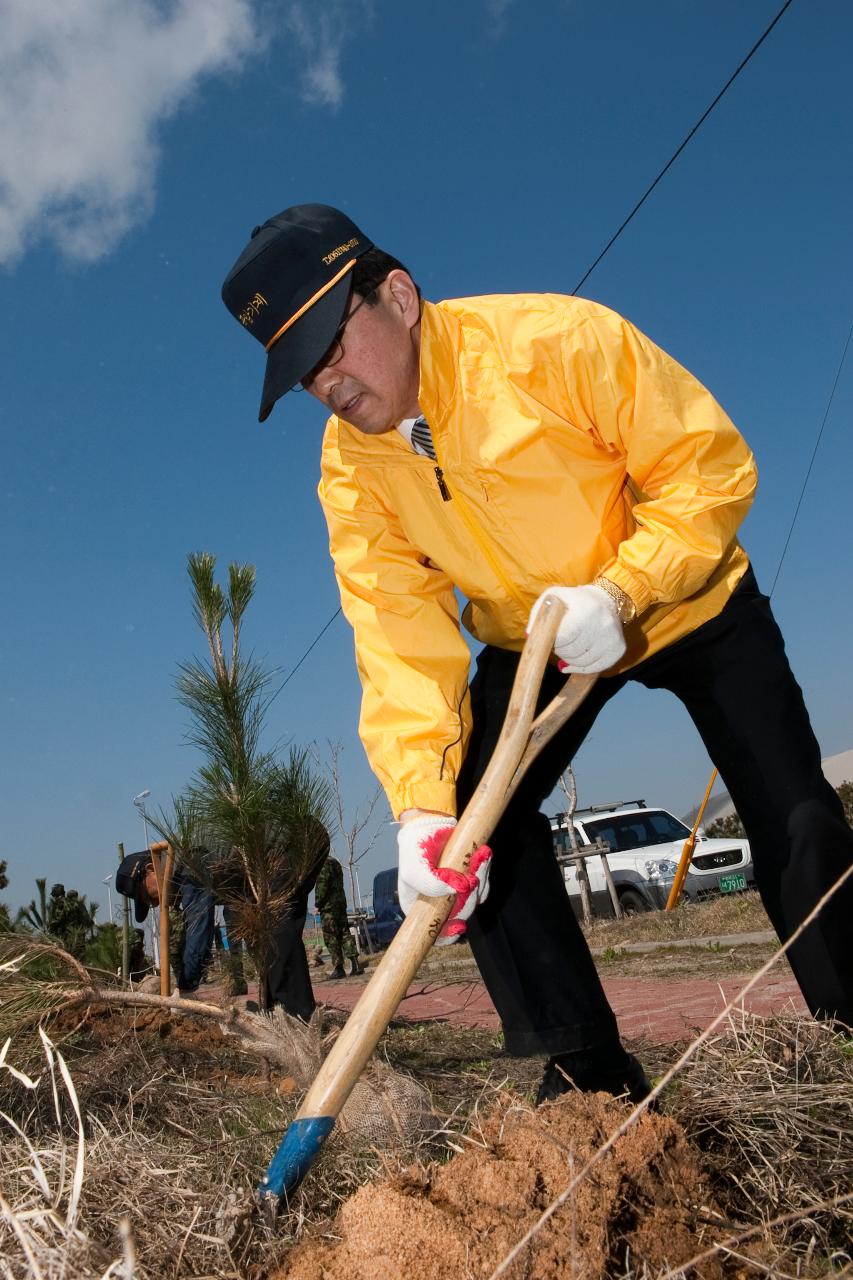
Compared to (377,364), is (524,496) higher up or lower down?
lower down

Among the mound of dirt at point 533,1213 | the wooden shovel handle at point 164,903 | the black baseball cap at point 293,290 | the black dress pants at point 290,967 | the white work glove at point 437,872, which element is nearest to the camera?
the mound of dirt at point 533,1213

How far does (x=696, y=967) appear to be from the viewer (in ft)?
17.1

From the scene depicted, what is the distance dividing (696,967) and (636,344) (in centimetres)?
415

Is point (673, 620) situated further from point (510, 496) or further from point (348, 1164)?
point (348, 1164)

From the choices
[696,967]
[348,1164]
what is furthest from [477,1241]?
[696,967]

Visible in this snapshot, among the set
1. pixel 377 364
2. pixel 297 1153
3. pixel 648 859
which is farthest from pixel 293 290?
pixel 648 859

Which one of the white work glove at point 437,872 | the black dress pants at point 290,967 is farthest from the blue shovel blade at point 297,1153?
the black dress pants at point 290,967

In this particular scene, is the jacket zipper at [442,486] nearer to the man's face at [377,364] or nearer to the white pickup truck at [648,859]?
the man's face at [377,364]

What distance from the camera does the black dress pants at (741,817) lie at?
6.00 ft

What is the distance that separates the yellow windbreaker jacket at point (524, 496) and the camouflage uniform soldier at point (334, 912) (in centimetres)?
709

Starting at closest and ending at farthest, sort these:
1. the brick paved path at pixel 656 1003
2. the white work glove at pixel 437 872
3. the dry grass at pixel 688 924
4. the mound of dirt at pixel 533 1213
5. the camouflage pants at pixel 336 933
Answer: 1. the mound of dirt at pixel 533 1213
2. the white work glove at pixel 437 872
3. the brick paved path at pixel 656 1003
4. the dry grass at pixel 688 924
5. the camouflage pants at pixel 336 933

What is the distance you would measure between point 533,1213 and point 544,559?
1197mm

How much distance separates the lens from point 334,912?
9016 millimetres

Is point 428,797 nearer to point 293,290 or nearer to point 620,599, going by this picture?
point 620,599
